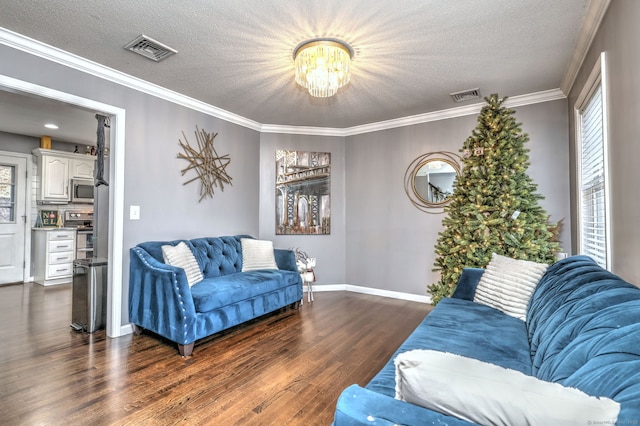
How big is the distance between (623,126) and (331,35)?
1943 mm

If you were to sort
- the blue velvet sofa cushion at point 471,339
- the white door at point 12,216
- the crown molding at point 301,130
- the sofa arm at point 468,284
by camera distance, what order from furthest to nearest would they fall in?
the white door at point 12,216 < the crown molding at point 301,130 < the sofa arm at point 468,284 < the blue velvet sofa cushion at point 471,339

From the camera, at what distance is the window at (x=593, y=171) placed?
2.14 m

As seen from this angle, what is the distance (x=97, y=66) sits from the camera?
2.81 m

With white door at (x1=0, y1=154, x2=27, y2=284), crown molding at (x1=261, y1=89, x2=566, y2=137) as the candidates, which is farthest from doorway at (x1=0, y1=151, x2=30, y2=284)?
crown molding at (x1=261, y1=89, x2=566, y2=137)

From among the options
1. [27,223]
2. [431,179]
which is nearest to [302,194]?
[431,179]

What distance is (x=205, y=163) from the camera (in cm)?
385

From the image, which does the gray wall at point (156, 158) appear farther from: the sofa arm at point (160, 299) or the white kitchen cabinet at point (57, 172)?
the white kitchen cabinet at point (57, 172)

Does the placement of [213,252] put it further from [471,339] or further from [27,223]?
[27,223]

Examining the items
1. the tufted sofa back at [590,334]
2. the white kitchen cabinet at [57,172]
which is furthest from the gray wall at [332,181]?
the white kitchen cabinet at [57,172]

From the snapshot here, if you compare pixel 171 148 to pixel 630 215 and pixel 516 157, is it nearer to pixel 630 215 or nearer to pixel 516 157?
pixel 516 157

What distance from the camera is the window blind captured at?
7.79ft

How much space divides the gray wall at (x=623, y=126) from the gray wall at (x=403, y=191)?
4.86ft

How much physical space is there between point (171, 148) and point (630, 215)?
3855 millimetres

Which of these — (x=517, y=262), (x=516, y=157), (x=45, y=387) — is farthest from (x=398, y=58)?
(x=45, y=387)
